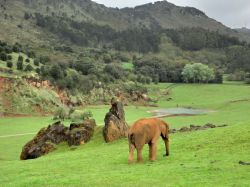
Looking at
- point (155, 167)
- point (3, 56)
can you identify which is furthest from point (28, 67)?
point (155, 167)

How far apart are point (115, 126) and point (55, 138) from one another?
5466 mm

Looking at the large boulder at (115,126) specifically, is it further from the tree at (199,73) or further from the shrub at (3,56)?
the tree at (199,73)

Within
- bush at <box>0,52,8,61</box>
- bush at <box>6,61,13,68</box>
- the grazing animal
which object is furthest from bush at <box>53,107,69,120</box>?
the grazing animal

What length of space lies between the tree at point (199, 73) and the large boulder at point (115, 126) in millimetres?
130303

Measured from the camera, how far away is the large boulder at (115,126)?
37.3 metres

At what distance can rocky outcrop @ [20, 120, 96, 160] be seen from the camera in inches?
1462

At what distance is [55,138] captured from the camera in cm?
3853

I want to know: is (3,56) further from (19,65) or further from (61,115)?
(61,115)

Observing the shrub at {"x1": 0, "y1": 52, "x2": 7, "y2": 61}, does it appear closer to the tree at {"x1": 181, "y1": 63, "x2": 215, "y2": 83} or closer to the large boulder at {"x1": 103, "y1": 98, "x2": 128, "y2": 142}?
the large boulder at {"x1": 103, "y1": 98, "x2": 128, "y2": 142}

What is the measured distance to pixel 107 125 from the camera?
37531 mm

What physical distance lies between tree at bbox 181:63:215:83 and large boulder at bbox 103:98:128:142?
13030cm

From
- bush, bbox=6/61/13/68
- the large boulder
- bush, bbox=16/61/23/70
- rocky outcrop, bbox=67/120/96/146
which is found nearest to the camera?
the large boulder

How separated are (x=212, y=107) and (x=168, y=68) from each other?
291 feet

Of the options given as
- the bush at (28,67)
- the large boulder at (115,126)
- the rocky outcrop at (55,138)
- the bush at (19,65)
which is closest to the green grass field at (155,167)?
the rocky outcrop at (55,138)
